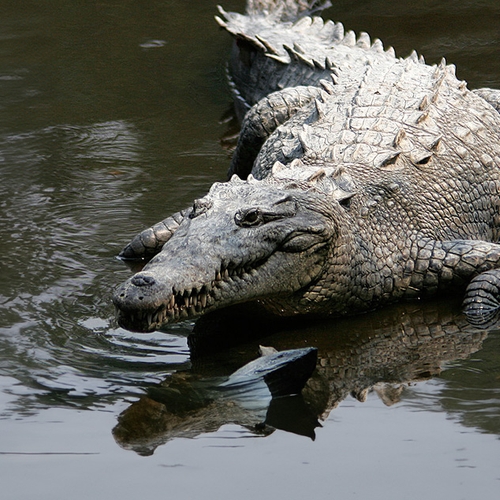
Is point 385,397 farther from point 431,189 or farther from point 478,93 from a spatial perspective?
point 478,93

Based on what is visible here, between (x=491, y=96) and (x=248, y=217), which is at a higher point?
(x=491, y=96)

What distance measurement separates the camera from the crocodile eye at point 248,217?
394 centimetres

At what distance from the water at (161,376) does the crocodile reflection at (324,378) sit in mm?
10

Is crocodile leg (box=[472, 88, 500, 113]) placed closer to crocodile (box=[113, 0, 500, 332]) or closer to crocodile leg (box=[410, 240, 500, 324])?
crocodile (box=[113, 0, 500, 332])

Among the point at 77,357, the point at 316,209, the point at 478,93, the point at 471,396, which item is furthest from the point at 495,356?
the point at 478,93

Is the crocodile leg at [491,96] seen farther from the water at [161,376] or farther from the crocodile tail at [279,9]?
the crocodile tail at [279,9]

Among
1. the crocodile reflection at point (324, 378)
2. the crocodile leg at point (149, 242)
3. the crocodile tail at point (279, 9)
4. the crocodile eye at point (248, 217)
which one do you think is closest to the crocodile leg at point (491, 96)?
the crocodile reflection at point (324, 378)

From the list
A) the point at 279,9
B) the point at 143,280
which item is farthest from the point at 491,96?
the point at 143,280

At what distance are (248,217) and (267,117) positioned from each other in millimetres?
2507

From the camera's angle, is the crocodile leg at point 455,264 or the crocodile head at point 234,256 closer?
the crocodile head at point 234,256

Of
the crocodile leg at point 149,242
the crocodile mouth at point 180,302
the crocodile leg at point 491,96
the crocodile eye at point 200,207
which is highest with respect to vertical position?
the crocodile leg at point 491,96

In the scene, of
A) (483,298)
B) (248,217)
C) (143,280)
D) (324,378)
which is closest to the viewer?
(143,280)

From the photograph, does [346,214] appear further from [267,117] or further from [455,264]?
[267,117]

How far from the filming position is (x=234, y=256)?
3.84 meters
